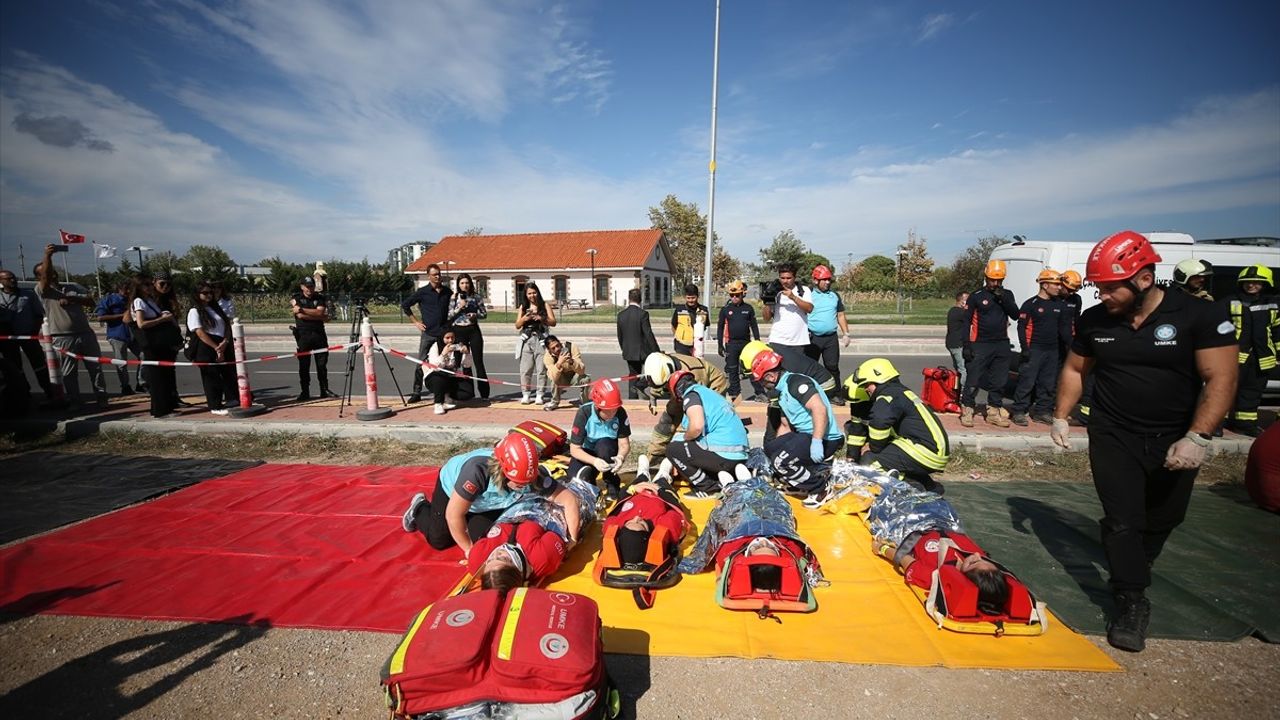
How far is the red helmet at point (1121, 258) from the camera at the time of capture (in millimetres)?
2953

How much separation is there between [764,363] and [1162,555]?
131 inches

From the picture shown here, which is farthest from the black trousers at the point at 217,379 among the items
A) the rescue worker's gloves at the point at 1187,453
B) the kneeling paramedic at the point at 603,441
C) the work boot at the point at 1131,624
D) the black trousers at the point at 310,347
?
the rescue worker's gloves at the point at 1187,453

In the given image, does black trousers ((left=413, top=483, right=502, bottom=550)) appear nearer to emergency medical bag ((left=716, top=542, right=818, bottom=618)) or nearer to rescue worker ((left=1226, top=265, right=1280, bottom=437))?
emergency medical bag ((left=716, top=542, right=818, bottom=618))

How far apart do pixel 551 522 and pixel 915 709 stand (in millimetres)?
2468

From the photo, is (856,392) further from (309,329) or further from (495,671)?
(309,329)

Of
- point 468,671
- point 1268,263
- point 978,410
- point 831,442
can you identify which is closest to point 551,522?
point 468,671

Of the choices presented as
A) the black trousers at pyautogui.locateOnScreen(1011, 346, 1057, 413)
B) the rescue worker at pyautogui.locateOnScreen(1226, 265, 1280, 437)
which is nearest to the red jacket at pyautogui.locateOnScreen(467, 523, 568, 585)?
the black trousers at pyautogui.locateOnScreen(1011, 346, 1057, 413)

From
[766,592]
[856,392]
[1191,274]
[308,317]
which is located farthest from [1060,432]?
[308,317]

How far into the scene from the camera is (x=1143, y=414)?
3.10m

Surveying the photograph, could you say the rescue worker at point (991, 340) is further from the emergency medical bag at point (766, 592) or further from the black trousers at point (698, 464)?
the emergency medical bag at point (766, 592)

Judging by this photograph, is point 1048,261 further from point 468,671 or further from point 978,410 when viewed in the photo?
point 468,671

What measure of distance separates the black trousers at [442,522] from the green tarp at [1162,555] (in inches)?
154

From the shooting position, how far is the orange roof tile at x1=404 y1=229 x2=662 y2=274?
41.1 m

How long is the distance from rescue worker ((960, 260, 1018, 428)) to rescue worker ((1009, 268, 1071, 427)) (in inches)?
10.9
